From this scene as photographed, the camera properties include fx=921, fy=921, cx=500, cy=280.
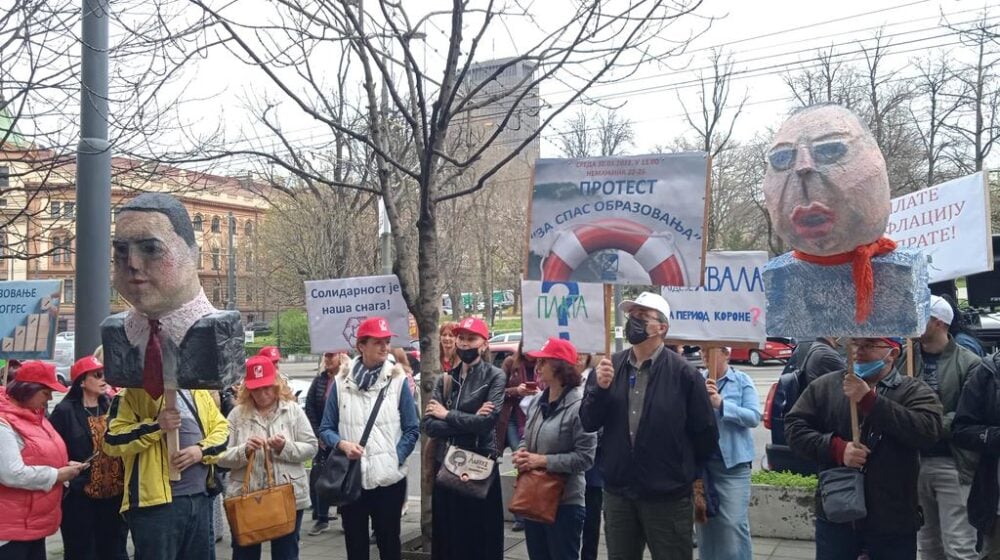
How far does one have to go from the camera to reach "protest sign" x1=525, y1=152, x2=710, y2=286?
571 cm

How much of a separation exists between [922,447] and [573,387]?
7.32ft

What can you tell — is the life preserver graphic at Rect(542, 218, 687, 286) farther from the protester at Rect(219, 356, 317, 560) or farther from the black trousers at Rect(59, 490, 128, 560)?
the black trousers at Rect(59, 490, 128, 560)

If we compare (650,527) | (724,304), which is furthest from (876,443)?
(724,304)

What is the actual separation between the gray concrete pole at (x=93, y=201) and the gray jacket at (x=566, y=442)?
3583 millimetres

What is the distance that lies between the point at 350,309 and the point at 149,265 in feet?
12.4

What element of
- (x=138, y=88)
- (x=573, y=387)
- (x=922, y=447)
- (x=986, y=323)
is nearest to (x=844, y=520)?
(x=922, y=447)

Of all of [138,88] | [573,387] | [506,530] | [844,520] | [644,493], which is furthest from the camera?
[506,530]

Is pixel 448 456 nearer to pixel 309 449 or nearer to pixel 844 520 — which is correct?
pixel 309 449

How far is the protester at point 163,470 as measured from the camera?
16.3 feet

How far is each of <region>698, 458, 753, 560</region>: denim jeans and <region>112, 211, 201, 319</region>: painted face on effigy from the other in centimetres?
357

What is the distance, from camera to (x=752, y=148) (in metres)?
31.0

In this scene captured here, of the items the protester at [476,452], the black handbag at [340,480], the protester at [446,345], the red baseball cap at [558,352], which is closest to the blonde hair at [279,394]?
the black handbag at [340,480]

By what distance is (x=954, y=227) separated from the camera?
22.5 ft

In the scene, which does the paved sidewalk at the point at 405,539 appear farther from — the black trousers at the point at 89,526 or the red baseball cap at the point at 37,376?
the red baseball cap at the point at 37,376
